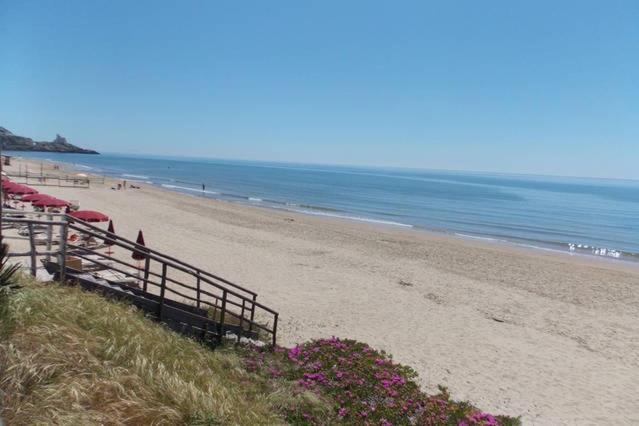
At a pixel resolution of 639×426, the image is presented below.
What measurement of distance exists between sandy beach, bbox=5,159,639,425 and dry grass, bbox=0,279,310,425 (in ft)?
18.6

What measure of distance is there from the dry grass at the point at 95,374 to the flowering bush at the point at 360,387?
125 centimetres

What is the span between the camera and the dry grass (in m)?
3.62

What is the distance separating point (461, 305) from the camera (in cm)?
1591

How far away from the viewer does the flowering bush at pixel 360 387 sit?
253 inches

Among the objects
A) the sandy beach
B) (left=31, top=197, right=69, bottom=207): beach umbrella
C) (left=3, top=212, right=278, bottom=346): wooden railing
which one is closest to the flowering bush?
(left=3, top=212, right=278, bottom=346): wooden railing

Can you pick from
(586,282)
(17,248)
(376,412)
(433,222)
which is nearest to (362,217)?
(433,222)

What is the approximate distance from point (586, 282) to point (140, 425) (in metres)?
24.0

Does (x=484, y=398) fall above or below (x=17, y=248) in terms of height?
below

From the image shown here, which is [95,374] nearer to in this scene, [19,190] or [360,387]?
[360,387]

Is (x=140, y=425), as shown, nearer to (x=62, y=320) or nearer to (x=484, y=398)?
(x=62, y=320)

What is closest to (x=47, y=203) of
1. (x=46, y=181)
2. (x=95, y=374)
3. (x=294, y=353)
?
(x=294, y=353)

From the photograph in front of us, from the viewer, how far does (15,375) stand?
147 inches

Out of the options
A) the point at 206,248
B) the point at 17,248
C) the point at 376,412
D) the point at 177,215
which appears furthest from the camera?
the point at 177,215

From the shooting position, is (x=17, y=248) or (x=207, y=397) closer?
(x=207, y=397)
